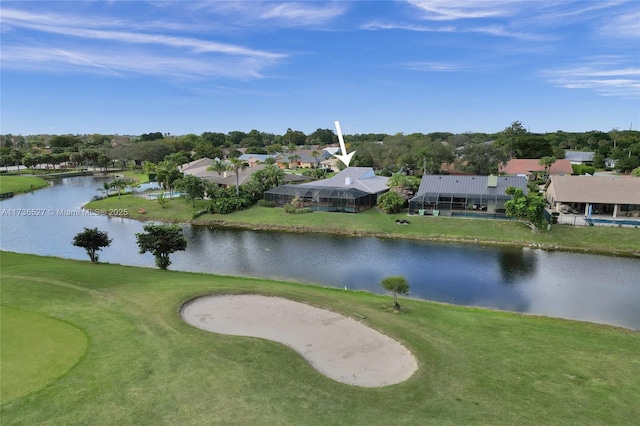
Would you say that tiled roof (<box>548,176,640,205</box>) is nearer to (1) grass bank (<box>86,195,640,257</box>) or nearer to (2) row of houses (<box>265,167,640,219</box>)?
(2) row of houses (<box>265,167,640,219</box>)

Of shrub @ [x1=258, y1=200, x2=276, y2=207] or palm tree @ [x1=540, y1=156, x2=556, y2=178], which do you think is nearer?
shrub @ [x1=258, y1=200, x2=276, y2=207]

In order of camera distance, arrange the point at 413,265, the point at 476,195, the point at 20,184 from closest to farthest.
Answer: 1. the point at 413,265
2. the point at 476,195
3. the point at 20,184

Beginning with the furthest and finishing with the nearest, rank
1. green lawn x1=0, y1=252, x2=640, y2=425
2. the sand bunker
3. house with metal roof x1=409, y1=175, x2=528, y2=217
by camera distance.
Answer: house with metal roof x1=409, y1=175, x2=528, y2=217 → the sand bunker → green lawn x1=0, y1=252, x2=640, y2=425

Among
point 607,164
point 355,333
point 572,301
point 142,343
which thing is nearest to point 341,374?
point 355,333

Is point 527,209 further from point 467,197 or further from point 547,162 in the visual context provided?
point 547,162

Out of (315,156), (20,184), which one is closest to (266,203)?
(315,156)

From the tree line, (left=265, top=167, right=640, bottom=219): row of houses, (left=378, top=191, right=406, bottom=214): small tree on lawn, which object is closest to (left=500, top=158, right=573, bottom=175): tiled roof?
the tree line
